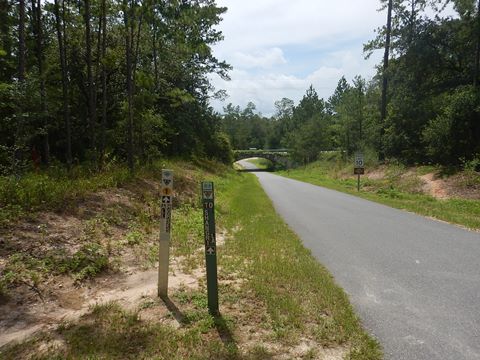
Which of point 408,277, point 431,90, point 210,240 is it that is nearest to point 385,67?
point 431,90

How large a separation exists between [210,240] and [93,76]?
1599 centimetres

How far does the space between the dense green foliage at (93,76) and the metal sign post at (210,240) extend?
16.9ft

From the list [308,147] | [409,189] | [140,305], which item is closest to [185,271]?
[140,305]

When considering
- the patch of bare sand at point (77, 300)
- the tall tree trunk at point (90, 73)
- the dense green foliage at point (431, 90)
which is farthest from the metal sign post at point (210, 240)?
the dense green foliage at point (431, 90)

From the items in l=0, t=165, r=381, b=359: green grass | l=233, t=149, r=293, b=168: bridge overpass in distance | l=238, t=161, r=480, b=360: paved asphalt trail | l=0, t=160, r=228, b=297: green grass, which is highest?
l=0, t=160, r=228, b=297: green grass

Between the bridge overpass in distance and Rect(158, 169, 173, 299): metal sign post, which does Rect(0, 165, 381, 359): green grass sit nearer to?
Rect(158, 169, 173, 299): metal sign post

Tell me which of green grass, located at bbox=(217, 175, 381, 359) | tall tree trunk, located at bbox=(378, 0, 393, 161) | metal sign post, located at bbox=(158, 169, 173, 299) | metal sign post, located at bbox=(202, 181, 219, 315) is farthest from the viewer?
tall tree trunk, located at bbox=(378, 0, 393, 161)

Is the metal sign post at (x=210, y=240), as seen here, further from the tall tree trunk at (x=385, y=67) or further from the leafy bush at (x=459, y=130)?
the tall tree trunk at (x=385, y=67)

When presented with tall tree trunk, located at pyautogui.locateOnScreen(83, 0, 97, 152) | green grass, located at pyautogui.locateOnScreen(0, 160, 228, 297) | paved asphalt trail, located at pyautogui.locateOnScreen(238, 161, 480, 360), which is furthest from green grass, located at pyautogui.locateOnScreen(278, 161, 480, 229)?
tall tree trunk, located at pyautogui.locateOnScreen(83, 0, 97, 152)

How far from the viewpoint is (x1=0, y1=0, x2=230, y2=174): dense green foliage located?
9.70 meters

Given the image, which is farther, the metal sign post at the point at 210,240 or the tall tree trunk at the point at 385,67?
the tall tree trunk at the point at 385,67

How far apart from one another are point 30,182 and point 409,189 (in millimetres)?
19548

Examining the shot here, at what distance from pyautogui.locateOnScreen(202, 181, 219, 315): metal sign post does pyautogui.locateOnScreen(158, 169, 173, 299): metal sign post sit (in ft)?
2.36

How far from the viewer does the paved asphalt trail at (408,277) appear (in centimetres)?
414
